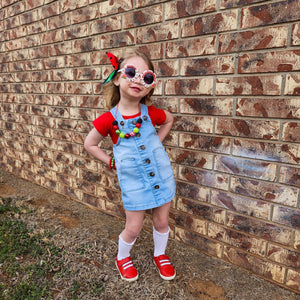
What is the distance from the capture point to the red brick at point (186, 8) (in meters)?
2.05

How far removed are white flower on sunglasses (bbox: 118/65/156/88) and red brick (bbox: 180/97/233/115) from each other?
592mm

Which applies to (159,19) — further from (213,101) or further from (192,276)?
(192,276)

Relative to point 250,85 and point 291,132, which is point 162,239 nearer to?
point 291,132

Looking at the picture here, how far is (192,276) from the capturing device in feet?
7.38

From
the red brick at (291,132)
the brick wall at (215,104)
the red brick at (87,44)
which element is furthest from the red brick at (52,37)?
the red brick at (291,132)

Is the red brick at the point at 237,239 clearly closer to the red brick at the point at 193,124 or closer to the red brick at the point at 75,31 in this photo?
the red brick at the point at 193,124

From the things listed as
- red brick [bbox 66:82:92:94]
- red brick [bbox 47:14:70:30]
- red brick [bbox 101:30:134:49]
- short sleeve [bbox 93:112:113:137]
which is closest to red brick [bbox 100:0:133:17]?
red brick [bbox 101:30:134:49]

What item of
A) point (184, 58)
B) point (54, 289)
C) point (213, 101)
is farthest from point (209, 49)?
point (54, 289)

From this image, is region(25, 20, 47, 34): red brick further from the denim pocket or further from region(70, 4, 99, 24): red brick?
the denim pocket

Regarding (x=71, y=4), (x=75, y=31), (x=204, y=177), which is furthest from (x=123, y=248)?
(x=71, y=4)

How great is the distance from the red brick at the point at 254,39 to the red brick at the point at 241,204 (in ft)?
3.91

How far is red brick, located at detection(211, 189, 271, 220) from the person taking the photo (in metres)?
2.08

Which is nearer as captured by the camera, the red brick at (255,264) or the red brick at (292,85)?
the red brick at (292,85)

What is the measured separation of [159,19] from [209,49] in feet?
1.92
